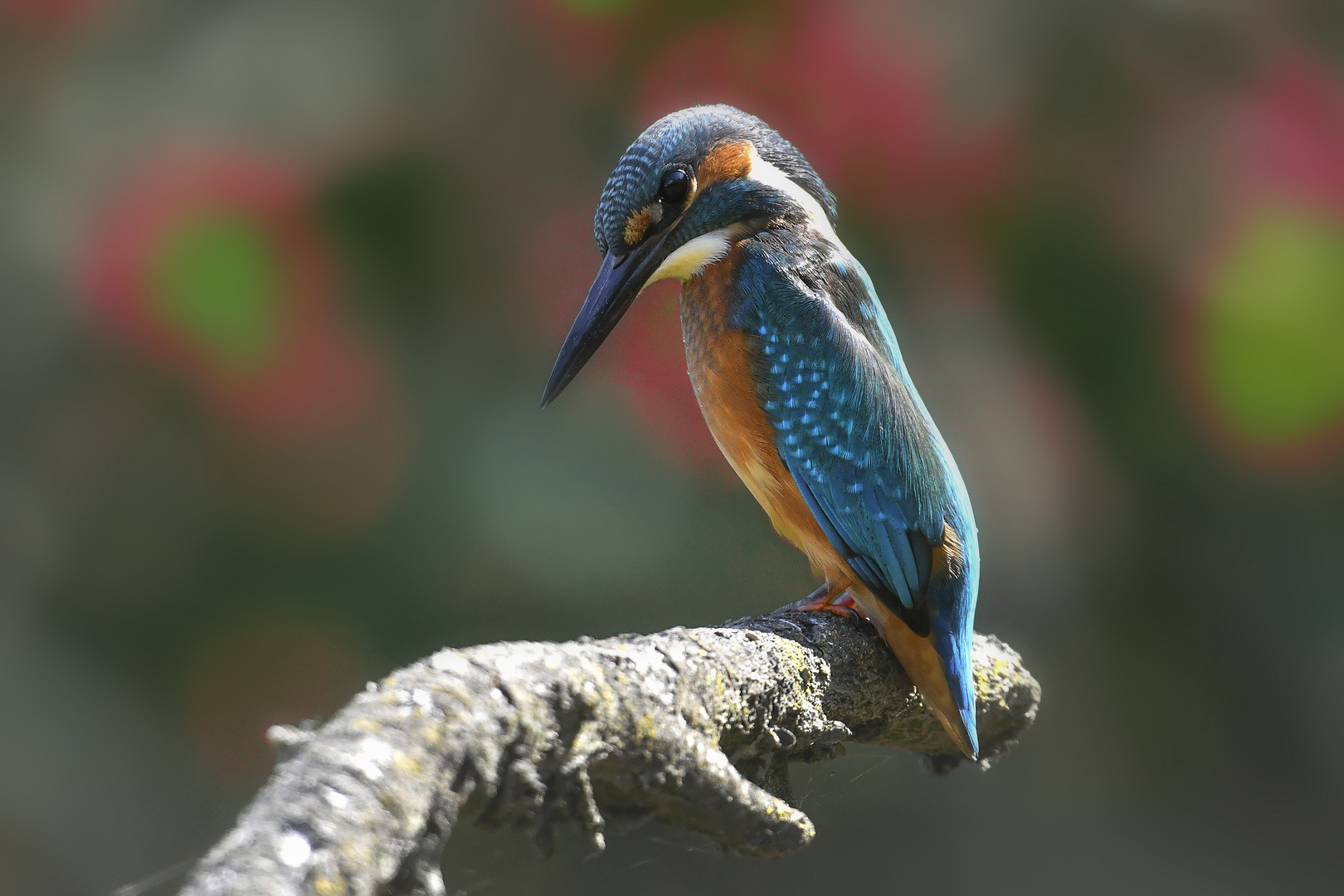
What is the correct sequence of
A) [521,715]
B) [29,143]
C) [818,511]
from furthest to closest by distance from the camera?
[29,143] < [818,511] < [521,715]

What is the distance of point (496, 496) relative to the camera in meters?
2.37

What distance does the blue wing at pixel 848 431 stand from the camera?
1.46m

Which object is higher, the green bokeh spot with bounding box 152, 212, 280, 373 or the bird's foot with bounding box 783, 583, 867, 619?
→ the green bokeh spot with bounding box 152, 212, 280, 373

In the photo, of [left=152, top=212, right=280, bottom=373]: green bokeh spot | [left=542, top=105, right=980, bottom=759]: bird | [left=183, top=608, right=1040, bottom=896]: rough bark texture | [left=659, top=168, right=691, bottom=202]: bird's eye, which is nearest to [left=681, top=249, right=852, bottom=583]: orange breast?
[left=542, top=105, right=980, bottom=759]: bird

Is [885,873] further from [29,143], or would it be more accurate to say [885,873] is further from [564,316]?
[29,143]

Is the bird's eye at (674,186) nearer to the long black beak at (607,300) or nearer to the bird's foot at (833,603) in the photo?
the long black beak at (607,300)

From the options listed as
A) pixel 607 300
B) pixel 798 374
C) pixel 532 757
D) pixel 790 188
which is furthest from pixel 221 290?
pixel 532 757

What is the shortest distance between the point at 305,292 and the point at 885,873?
1.59 meters

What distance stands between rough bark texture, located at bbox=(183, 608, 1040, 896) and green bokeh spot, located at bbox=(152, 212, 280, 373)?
1419mm

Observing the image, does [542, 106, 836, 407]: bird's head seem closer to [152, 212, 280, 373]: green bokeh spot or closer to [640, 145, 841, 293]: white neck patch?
[640, 145, 841, 293]: white neck patch

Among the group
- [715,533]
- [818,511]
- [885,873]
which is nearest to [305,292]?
[715,533]

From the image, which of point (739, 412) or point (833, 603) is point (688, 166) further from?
point (833, 603)

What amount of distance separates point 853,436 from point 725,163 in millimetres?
404

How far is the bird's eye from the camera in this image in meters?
1.56
